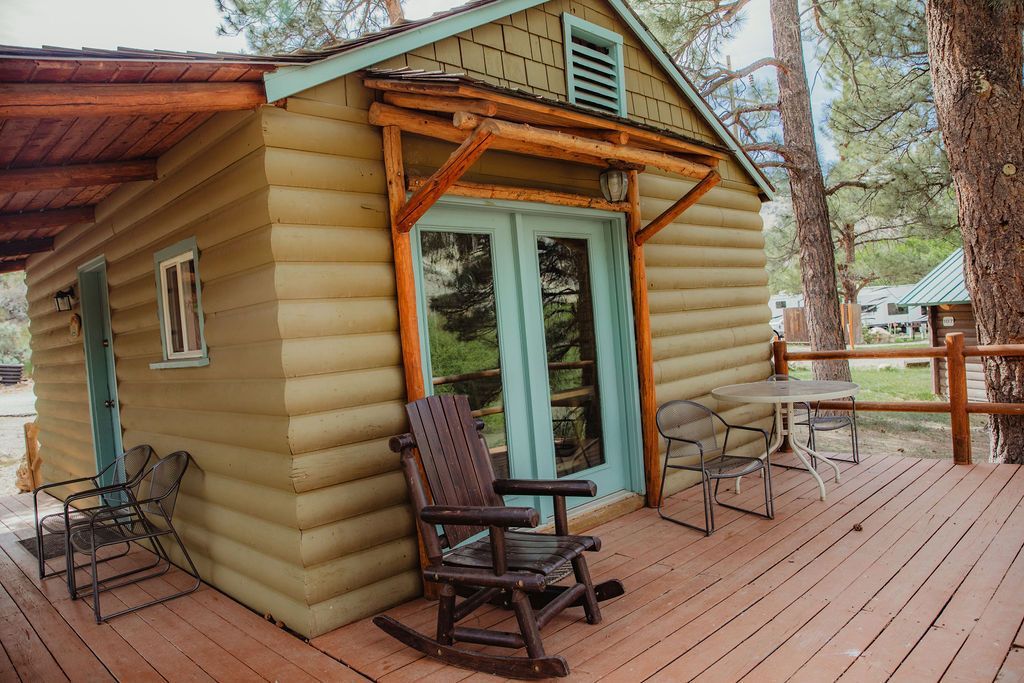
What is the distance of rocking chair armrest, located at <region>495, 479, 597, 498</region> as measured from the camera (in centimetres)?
288

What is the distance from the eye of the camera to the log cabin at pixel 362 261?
9.70 ft

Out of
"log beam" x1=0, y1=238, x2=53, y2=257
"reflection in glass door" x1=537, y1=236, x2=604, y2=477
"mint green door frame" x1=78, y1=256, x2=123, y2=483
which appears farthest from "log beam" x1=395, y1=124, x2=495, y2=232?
"log beam" x1=0, y1=238, x2=53, y2=257

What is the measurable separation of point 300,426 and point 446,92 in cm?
159

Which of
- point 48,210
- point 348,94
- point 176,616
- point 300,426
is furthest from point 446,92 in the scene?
point 48,210

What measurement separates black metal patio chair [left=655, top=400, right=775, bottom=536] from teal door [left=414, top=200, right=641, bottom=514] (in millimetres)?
296

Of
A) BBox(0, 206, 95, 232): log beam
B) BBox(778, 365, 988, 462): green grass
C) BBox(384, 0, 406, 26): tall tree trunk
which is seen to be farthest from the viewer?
BBox(384, 0, 406, 26): tall tree trunk

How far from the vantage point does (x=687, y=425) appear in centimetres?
507

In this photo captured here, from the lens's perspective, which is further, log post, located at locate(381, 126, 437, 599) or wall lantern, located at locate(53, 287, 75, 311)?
wall lantern, located at locate(53, 287, 75, 311)

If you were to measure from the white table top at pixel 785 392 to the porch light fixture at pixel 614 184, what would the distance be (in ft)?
5.13

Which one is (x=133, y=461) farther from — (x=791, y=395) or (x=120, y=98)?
(x=791, y=395)

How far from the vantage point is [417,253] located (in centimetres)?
353

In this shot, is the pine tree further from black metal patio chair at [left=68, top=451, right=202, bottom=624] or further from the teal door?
black metal patio chair at [left=68, top=451, right=202, bottom=624]

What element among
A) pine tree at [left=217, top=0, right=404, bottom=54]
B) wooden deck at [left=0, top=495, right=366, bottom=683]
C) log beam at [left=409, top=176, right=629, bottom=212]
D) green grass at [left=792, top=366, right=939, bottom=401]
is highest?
pine tree at [left=217, top=0, right=404, bottom=54]

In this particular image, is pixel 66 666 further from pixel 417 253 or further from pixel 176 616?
pixel 417 253
